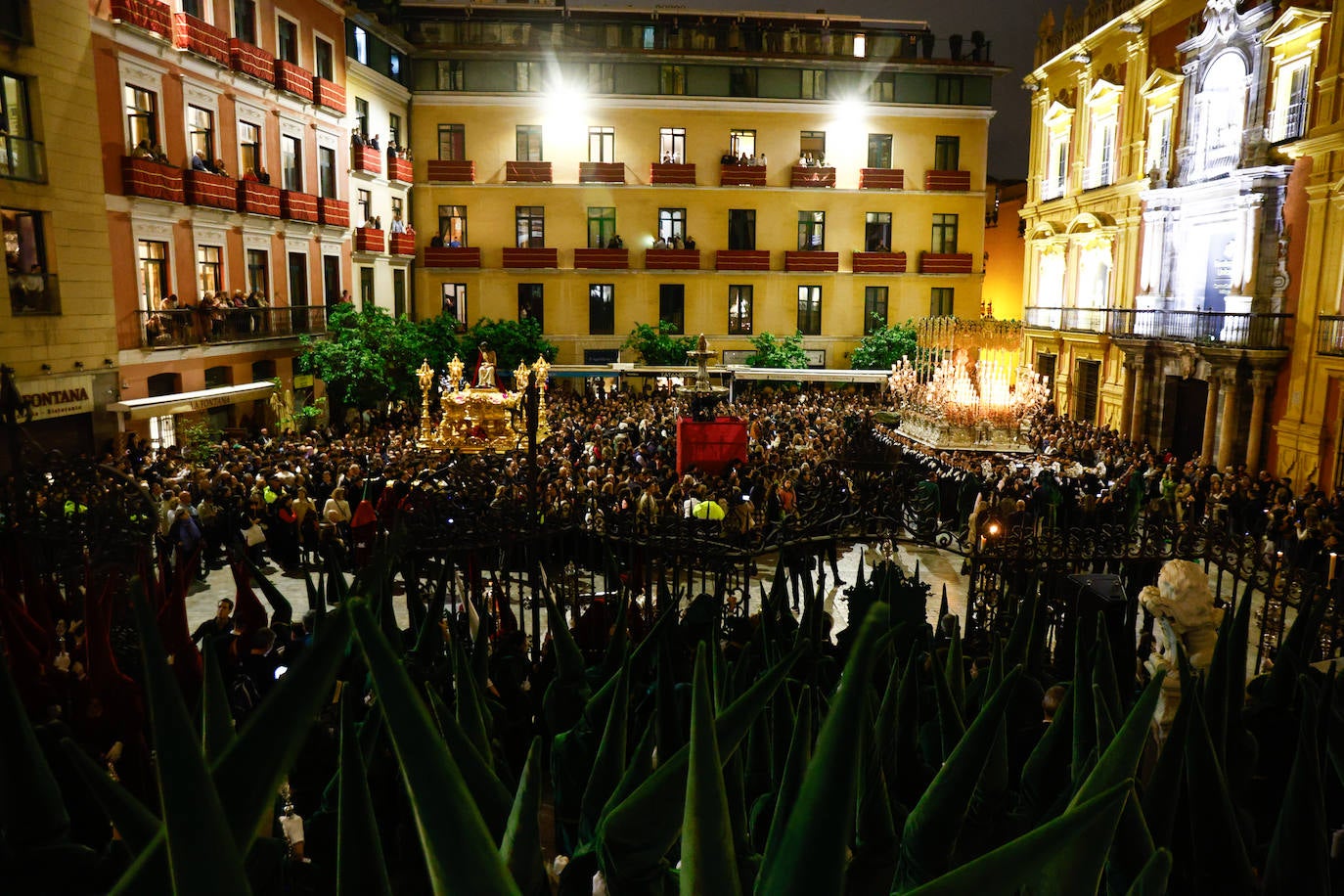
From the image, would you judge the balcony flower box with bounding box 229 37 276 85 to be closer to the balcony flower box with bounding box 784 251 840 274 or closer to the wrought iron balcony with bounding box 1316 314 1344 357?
the balcony flower box with bounding box 784 251 840 274

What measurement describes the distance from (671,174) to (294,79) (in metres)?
15.1

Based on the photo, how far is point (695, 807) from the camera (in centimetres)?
126

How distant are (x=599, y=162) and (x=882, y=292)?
1274 cm

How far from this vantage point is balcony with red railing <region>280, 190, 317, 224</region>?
27.1 meters

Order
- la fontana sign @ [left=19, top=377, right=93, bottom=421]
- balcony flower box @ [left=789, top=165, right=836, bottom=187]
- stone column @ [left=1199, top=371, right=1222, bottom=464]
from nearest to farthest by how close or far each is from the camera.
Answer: la fontana sign @ [left=19, top=377, right=93, bottom=421] < stone column @ [left=1199, top=371, right=1222, bottom=464] < balcony flower box @ [left=789, top=165, right=836, bottom=187]

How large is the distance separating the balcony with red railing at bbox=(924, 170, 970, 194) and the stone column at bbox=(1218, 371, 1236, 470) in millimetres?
17827

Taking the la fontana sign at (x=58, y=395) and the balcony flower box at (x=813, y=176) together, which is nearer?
the la fontana sign at (x=58, y=395)

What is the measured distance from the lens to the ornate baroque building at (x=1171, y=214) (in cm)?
2195

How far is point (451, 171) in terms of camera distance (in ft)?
122

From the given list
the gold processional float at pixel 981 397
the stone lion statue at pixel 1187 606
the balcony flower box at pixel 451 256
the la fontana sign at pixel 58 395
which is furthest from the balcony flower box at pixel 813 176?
the stone lion statue at pixel 1187 606

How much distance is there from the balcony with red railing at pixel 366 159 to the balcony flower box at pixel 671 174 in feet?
34.7

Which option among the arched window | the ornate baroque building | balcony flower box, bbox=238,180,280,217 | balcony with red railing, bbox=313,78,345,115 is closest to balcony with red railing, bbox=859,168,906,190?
the ornate baroque building

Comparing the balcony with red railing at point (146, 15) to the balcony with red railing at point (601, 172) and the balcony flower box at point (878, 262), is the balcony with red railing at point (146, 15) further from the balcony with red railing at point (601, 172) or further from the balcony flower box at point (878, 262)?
the balcony flower box at point (878, 262)

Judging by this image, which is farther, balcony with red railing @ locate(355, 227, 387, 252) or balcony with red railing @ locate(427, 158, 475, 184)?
balcony with red railing @ locate(427, 158, 475, 184)
